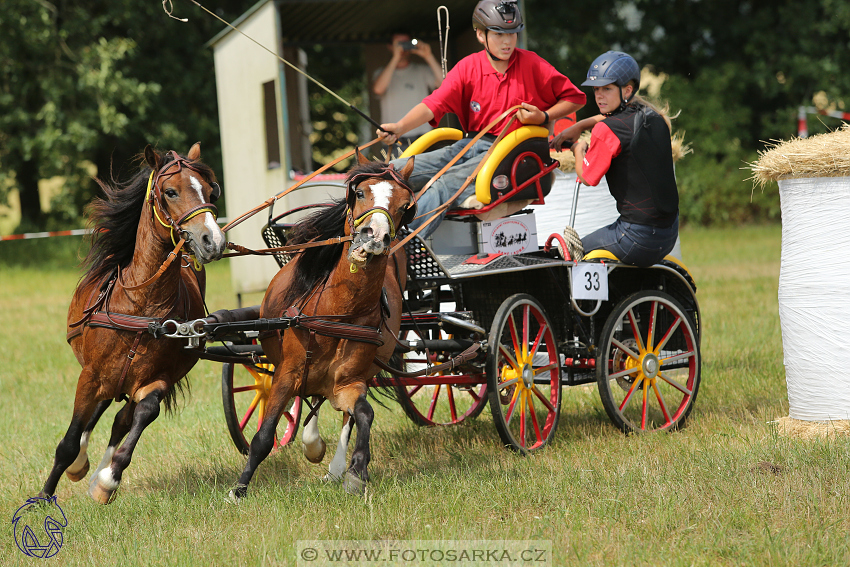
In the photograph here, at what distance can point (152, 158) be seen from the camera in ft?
14.6

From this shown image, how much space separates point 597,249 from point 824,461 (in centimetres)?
181

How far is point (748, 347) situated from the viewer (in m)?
8.29

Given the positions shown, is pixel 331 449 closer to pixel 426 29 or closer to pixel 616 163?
pixel 616 163

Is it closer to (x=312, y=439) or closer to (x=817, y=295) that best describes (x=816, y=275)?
(x=817, y=295)

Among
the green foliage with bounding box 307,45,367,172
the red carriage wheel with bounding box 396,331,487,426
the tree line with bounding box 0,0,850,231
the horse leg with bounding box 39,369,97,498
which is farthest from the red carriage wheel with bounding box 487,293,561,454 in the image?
the green foliage with bounding box 307,45,367,172

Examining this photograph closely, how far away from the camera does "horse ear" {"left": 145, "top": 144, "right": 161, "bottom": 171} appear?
4387 mm

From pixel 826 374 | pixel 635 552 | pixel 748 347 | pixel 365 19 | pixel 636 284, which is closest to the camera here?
pixel 635 552

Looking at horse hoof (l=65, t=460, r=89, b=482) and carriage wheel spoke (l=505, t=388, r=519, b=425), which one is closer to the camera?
horse hoof (l=65, t=460, r=89, b=482)

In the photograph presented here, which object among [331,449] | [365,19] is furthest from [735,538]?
[365,19]

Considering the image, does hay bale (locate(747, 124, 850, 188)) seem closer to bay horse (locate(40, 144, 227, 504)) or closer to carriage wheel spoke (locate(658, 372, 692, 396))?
carriage wheel spoke (locate(658, 372, 692, 396))

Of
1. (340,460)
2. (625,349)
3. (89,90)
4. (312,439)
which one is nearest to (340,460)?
(340,460)

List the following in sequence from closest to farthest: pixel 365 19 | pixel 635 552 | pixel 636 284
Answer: pixel 635 552 < pixel 636 284 < pixel 365 19

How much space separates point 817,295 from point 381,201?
2794 mm

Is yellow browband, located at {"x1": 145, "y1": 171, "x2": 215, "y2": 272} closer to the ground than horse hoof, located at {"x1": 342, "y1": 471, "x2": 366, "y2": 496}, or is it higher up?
higher up
